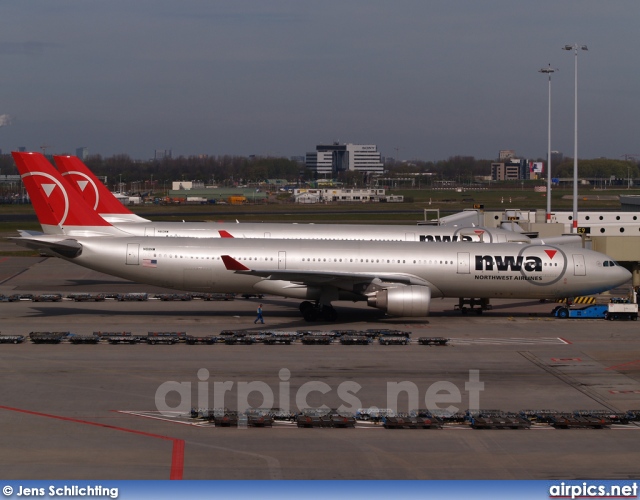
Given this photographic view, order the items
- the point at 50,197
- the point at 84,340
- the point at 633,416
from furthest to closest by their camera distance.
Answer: the point at 50,197
the point at 84,340
the point at 633,416

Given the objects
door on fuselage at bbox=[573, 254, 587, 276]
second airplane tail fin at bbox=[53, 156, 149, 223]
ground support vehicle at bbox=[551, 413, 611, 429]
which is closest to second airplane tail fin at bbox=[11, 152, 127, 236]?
second airplane tail fin at bbox=[53, 156, 149, 223]

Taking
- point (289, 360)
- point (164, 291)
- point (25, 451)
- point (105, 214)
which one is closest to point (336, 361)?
point (289, 360)

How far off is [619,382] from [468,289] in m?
11.5

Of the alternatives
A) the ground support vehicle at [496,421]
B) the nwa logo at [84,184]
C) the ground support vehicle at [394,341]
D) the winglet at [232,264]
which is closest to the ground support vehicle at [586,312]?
the ground support vehicle at [394,341]

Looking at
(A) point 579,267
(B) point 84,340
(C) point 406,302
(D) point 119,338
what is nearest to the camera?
(B) point 84,340

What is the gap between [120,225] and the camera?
47.6m

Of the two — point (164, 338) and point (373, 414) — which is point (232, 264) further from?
point (373, 414)

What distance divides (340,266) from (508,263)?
7.79 metres

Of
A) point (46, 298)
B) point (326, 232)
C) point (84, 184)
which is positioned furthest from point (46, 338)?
point (84, 184)

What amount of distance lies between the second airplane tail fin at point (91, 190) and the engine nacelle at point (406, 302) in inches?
872

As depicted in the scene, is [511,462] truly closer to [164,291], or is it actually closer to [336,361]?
[336,361]

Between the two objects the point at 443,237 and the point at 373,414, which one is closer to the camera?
the point at 373,414

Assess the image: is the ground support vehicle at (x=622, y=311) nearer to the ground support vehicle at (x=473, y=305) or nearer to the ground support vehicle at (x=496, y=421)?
the ground support vehicle at (x=473, y=305)

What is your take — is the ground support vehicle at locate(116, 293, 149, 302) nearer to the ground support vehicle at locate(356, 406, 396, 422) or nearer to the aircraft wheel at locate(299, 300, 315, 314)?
the aircraft wheel at locate(299, 300, 315, 314)
